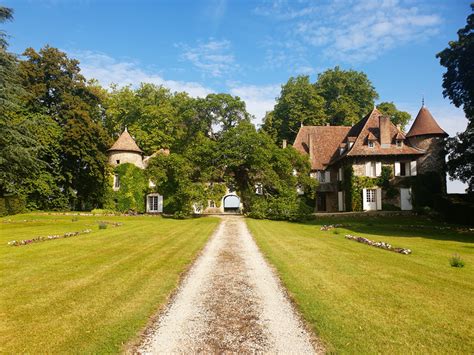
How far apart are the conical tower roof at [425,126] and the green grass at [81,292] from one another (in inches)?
1128

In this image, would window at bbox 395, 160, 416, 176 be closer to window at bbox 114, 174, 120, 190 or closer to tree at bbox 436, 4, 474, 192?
tree at bbox 436, 4, 474, 192

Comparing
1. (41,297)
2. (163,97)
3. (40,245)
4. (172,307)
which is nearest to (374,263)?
(172,307)

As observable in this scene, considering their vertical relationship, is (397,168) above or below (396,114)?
below

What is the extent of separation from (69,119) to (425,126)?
124 ft

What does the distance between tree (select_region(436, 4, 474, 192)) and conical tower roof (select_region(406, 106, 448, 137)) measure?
356 centimetres

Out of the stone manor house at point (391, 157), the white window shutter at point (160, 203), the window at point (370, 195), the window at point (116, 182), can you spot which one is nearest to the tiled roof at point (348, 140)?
the stone manor house at point (391, 157)

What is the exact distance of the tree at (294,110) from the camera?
49.8 meters

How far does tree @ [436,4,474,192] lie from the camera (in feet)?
70.8

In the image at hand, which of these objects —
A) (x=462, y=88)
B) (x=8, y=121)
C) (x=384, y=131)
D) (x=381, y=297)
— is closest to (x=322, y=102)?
(x=384, y=131)

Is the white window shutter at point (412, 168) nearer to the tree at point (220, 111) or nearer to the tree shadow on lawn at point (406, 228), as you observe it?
the tree shadow on lawn at point (406, 228)

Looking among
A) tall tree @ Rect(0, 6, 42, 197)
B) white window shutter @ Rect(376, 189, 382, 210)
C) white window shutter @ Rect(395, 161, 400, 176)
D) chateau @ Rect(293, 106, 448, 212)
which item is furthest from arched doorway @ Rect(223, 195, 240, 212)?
tall tree @ Rect(0, 6, 42, 197)

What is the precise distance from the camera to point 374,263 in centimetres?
1023

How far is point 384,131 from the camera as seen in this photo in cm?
3272

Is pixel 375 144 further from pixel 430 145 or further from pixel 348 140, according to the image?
pixel 430 145
